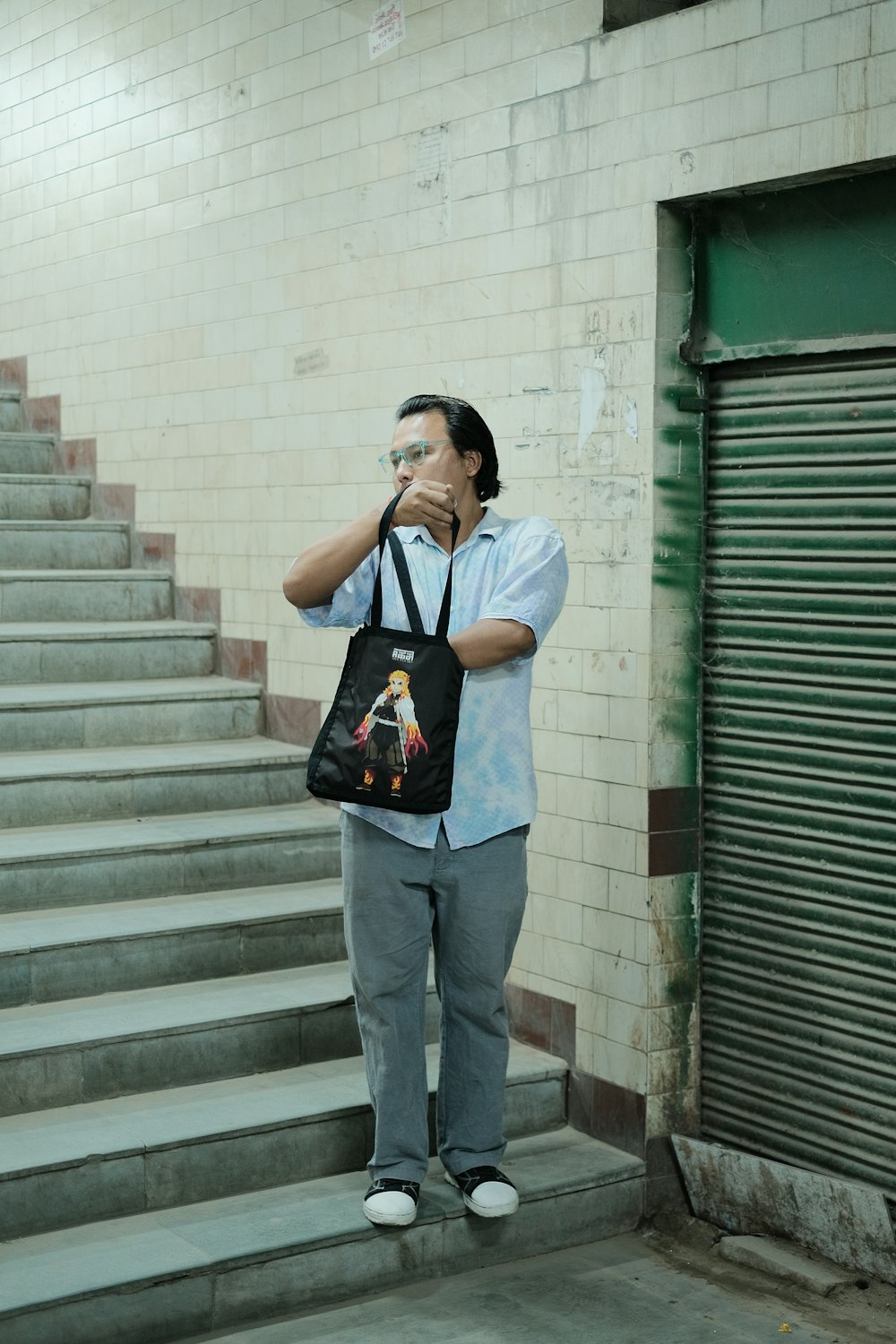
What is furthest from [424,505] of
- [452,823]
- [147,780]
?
[147,780]

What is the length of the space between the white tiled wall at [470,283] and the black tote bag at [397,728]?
84cm

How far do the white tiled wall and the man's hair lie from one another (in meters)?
0.55

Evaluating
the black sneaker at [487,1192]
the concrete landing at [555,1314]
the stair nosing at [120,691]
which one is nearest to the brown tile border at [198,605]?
the stair nosing at [120,691]

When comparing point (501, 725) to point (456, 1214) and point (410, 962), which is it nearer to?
point (410, 962)

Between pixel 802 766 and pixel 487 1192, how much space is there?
1.23m

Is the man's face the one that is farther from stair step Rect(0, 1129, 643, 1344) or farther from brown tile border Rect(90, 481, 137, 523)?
brown tile border Rect(90, 481, 137, 523)

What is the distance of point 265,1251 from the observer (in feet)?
11.2

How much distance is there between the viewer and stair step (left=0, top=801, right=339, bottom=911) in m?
4.46

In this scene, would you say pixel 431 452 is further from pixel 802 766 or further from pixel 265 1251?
pixel 265 1251

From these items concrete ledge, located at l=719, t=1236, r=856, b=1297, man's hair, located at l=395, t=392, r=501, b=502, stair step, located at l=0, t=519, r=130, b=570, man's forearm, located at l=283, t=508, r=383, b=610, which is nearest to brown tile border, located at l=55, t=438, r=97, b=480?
stair step, located at l=0, t=519, r=130, b=570

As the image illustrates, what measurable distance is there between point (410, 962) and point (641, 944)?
0.77 m

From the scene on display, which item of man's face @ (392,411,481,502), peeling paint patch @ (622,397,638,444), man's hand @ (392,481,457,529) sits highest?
peeling paint patch @ (622,397,638,444)

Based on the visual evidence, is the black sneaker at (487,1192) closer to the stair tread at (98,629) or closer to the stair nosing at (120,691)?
the stair nosing at (120,691)

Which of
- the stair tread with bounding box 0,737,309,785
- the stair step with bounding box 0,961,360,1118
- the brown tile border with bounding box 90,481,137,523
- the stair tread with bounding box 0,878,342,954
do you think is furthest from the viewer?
the brown tile border with bounding box 90,481,137,523
